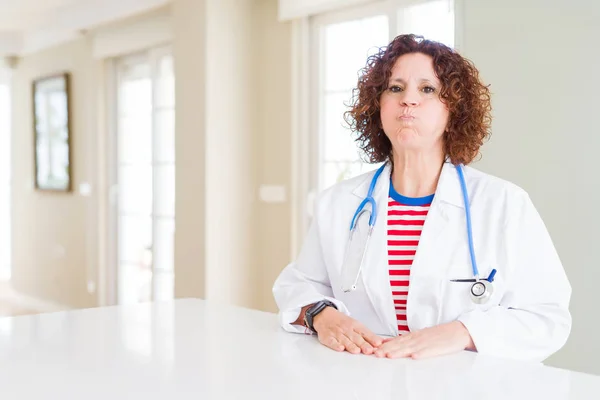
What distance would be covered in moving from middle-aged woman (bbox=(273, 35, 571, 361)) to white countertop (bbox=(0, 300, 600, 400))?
9 cm

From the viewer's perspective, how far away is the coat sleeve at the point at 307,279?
1.61m

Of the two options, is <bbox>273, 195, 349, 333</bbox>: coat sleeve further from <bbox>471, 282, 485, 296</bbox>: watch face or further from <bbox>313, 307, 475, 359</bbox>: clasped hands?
<bbox>471, 282, 485, 296</bbox>: watch face

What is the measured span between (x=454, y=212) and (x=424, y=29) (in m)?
2.12

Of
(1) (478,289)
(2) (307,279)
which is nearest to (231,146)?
(2) (307,279)

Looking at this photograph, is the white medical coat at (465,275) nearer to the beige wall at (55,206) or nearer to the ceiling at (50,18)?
the ceiling at (50,18)

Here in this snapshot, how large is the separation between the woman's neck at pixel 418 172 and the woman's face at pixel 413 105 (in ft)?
0.11

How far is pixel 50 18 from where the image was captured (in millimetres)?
6125

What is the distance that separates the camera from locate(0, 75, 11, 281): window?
23.4 feet

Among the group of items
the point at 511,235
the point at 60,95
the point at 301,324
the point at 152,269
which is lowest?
the point at 152,269

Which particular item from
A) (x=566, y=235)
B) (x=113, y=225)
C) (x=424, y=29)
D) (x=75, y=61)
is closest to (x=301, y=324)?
(x=566, y=235)

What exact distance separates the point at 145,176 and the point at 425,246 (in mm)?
4102

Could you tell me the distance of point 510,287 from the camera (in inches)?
58.0

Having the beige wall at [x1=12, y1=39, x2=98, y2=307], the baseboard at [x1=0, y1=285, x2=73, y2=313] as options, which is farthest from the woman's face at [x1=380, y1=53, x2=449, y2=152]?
the baseboard at [x1=0, y1=285, x2=73, y2=313]

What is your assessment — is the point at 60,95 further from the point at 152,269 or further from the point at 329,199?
the point at 329,199
